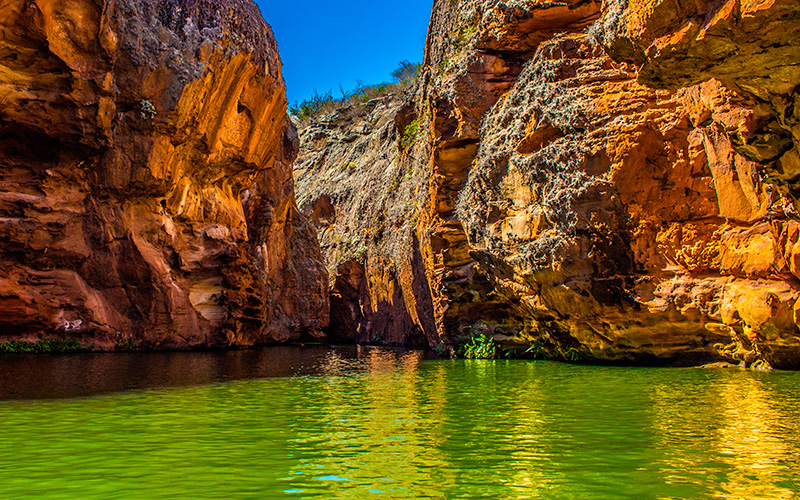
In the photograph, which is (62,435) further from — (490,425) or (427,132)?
(427,132)

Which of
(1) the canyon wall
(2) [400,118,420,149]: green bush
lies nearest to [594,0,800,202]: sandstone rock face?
(1) the canyon wall

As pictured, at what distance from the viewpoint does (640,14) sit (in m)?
5.77

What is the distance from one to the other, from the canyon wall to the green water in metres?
3.10

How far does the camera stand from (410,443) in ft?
16.3

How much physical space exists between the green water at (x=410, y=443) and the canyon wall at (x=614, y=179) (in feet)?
10.2

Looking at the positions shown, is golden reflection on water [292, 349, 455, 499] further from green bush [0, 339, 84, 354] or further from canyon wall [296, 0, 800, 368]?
green bush [0, 339, 84, 354]

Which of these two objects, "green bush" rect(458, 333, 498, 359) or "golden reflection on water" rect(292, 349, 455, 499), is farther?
"green bush" rect(458, 333, 498, 359)

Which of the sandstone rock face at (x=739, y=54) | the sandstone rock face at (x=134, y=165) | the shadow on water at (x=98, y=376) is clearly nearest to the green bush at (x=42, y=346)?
the sandstone rock face at (x=134, y=165)

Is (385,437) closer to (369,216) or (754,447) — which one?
(754,447)

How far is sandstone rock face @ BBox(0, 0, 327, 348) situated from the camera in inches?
730

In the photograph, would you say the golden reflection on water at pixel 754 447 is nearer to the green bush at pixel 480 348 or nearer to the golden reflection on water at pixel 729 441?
the golden reflection on water at pixel 729 441

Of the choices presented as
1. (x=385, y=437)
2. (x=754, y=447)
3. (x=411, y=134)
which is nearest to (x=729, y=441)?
(x=754, y=447)

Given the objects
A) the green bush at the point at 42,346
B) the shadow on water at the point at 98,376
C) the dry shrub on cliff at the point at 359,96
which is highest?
the dry shrub on cliff at the point at 359,96

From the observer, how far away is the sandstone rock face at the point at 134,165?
1855cm
